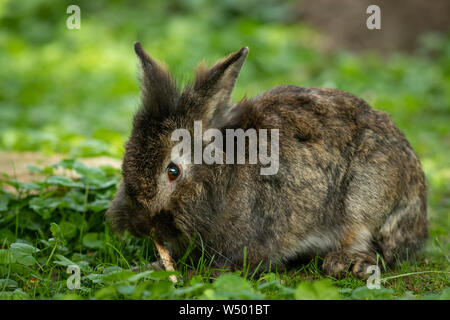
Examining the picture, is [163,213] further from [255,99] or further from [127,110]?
[127,110]

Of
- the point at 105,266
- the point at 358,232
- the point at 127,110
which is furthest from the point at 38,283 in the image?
the point at 127,110

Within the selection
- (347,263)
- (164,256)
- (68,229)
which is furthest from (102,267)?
(347,263)

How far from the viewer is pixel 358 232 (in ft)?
14.7

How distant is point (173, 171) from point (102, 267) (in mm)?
840

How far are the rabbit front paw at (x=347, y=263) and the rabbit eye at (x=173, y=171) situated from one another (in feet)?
4.25

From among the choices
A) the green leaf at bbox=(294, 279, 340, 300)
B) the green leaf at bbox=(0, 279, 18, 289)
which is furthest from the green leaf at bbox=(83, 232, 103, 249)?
the green leaf at bbox=(294, 279, 340, 300)

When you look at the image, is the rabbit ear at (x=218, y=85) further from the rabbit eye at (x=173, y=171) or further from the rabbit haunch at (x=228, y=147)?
the rabbit eye at (x=173, y=171)

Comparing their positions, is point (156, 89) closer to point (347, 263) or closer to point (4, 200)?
point (4, 200)

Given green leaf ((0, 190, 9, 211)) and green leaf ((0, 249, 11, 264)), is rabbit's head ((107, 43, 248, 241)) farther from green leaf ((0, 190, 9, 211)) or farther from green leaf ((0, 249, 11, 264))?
green leaf ((0, 190, 9, 211))

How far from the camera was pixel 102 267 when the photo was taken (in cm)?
409

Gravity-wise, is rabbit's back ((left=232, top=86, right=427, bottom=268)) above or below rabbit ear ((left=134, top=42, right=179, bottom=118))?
below

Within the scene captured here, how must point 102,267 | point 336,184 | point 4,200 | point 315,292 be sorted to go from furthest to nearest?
point 4,200 → point 336,184 → point 102,267 → point 315,292

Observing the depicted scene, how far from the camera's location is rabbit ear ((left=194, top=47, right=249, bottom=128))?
4.05 m
